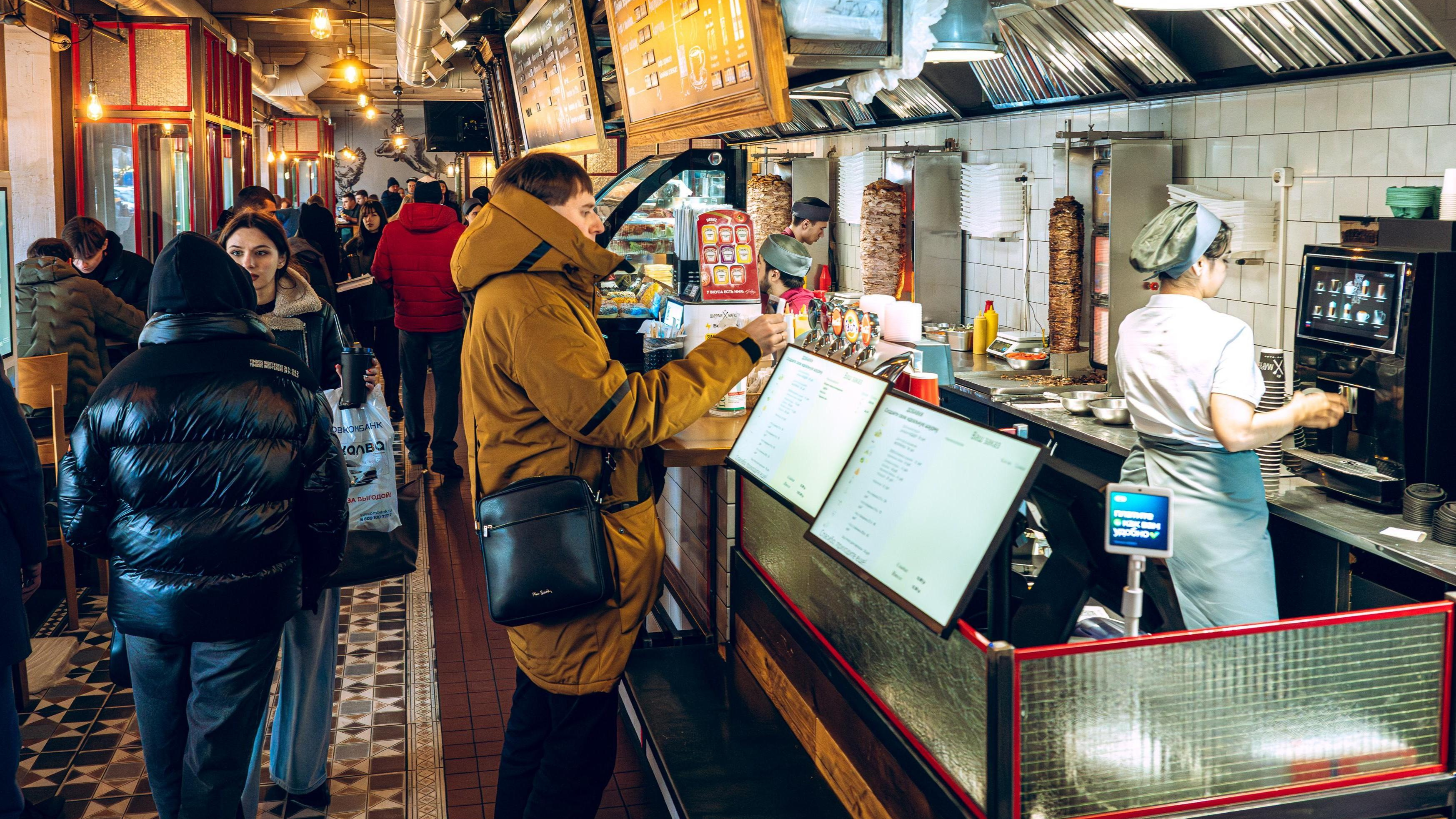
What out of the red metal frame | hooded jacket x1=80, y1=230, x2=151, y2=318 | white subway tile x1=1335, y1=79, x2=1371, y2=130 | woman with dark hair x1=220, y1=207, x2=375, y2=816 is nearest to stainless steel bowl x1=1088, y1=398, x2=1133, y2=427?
white subway tile x1=1335, y1=79, x2=1371, y2=130

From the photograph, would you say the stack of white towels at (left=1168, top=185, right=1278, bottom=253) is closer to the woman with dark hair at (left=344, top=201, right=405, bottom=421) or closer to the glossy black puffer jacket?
the glossy black puffer jacket

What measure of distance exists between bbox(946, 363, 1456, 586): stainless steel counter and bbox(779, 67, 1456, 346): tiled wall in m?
0.84

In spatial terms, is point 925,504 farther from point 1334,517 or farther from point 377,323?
point 377,323

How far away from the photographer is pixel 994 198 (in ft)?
21.2

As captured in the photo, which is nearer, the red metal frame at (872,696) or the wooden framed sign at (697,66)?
the red metal frame at (872,696)

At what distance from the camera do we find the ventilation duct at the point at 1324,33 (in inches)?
146

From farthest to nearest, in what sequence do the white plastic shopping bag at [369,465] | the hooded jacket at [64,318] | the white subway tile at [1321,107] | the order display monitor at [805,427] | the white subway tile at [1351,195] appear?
the hooded jacket at [64,318] < the white subway tile at [1321,107] < the white subway tile at [1351,195] < the white plastic shopping bag at [369,465] < the order display monitor at [805,427]

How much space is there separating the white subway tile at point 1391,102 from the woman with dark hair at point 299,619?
3.59 meters

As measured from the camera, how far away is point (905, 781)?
78.7 inches

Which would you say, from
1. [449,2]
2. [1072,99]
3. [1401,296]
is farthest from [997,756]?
[449,2]

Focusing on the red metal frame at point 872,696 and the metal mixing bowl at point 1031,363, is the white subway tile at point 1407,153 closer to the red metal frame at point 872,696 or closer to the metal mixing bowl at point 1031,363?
the metal mixing bowl at point 1031,363

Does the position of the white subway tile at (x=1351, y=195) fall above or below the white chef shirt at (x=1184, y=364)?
above

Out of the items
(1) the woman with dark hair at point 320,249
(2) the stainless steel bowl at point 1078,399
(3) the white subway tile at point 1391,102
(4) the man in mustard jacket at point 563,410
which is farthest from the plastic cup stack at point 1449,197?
(1) the woman with dark hair at point 320,249

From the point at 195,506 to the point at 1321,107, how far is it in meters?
4.09
